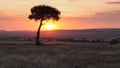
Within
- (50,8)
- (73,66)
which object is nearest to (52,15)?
(50,8)

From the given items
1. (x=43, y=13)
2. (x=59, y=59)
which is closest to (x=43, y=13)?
(x=43, y=13)

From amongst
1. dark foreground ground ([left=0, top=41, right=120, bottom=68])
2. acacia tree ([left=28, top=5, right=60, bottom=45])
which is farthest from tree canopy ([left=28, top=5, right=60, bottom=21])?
dark foreground ground ([left=0, top=41, right=120, bottom=68])

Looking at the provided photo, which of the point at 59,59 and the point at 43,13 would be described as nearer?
the point at 59,59

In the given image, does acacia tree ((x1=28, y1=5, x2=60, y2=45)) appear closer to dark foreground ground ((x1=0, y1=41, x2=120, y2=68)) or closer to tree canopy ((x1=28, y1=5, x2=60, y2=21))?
tree canopy ((x1=28, y1=5, x2=60, y2=21))

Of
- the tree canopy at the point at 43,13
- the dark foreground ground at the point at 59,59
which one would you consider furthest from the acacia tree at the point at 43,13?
the dark foreground ground at the point at 59,59

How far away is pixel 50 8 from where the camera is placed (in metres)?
88.4

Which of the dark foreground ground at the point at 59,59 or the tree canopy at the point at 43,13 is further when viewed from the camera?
the tree canopy at the point at 43,13

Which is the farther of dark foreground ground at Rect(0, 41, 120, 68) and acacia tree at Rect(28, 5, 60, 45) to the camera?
acacia tree at Rect(28, 5, 60, 45)

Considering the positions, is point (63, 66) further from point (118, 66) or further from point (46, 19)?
point (46, 19)

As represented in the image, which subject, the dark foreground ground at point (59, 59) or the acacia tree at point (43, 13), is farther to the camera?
the acacia tree at point (43, 13)

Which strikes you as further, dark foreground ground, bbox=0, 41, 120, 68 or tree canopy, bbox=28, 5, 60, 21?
tree canopy, bbox=28, 5, 60, 21

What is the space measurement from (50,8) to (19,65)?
66702mm

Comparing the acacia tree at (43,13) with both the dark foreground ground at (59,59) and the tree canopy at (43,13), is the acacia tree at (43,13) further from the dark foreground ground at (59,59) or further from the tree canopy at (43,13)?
the dark foreground ground at (59,59)

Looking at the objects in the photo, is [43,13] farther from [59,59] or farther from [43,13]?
[59,59]
